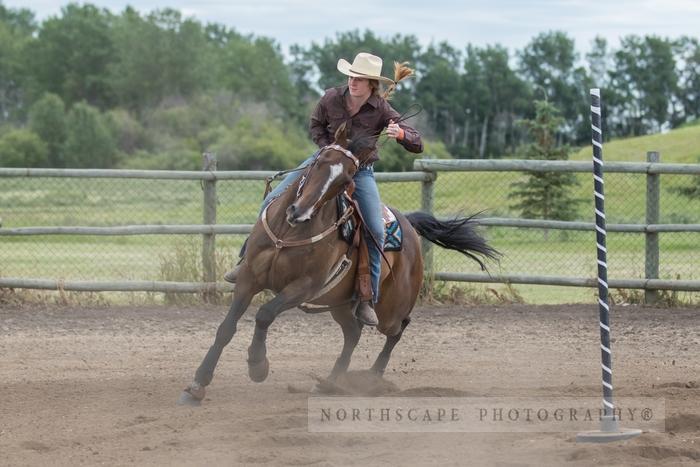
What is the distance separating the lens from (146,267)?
18.0m

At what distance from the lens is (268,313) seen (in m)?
7.61

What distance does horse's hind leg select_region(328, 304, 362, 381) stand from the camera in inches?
341

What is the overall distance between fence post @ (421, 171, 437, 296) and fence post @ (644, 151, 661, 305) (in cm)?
259

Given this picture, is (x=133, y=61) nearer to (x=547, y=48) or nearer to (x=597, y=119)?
(x=547, y=48)

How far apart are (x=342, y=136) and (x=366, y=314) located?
157 cm

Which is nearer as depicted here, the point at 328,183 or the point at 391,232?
the point at 328,183

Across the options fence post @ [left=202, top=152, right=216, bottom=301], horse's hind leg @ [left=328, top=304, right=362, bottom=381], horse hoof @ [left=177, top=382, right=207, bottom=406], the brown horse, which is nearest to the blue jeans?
the brown horse

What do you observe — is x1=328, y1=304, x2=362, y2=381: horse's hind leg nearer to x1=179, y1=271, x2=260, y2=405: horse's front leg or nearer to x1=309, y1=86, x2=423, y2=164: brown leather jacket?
x1=179, y1=271, x2=260, y2=405: horse's front leg

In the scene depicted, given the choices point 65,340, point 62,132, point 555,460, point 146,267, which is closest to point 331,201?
point 555,460

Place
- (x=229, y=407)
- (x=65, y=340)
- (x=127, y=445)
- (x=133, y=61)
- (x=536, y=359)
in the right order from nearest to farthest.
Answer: (x=127, y=445), (x=229, y=407), (x=536, y=359), (x=65, y=340), (x=133, y=61)

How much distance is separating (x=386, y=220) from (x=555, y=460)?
3.17 meters

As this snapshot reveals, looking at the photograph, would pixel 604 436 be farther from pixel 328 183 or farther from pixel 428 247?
pixel 428 247

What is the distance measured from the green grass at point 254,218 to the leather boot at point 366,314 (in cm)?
475

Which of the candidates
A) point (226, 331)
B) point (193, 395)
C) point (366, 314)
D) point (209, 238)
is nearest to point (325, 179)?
point (226, 331)
